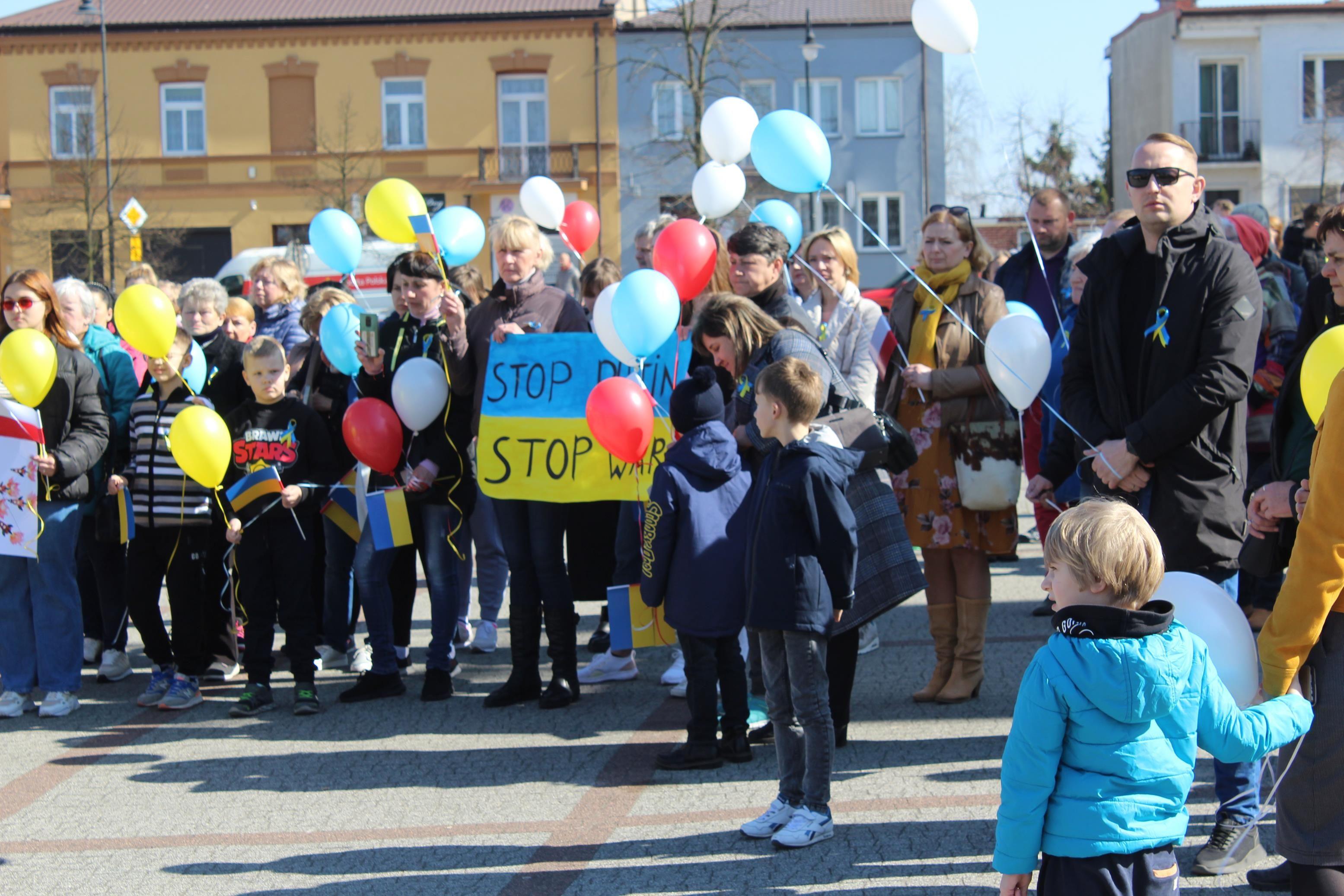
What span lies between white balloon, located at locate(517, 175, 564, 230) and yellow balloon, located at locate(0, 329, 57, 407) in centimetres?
261

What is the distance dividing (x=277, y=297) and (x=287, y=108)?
31.8 m

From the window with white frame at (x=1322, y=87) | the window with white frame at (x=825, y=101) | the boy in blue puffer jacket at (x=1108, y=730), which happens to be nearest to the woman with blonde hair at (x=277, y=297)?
the boy in blue puffer jacket at (x=1108, y=730)

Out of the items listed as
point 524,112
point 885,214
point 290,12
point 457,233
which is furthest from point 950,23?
point 290,12

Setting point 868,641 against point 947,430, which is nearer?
point 947,430

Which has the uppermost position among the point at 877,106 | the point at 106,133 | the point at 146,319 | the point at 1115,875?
the point at 877,106

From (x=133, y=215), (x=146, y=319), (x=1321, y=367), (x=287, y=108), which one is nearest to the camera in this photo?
(x=1321, y=367)

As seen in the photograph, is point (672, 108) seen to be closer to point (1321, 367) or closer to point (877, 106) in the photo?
point (877, 106)

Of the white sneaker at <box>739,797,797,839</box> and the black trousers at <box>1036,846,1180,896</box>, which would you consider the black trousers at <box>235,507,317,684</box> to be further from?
the black trousers at <box>1036,846,1180,896</box>

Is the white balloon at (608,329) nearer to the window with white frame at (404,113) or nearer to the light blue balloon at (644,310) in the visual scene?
the light blue balloon at (644,310)

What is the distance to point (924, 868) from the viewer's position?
4.05m

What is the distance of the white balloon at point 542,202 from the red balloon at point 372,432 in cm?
164

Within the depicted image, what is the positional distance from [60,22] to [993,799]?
40.2 m

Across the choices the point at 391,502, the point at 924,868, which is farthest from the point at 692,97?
the point at 924,868

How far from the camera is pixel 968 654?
5863mm
